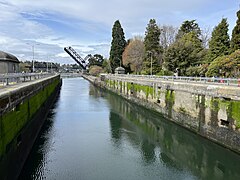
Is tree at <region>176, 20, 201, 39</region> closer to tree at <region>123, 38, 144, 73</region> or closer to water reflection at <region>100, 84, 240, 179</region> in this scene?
tree at <region>123, 38, 144, 73</region>

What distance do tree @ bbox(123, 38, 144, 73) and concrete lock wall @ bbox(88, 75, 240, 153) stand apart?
29.1 m

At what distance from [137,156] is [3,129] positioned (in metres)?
6.96

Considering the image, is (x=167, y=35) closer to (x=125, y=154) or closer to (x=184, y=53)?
(x=184, y=53)

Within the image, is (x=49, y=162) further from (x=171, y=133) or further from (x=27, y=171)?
(x=171, y=133)

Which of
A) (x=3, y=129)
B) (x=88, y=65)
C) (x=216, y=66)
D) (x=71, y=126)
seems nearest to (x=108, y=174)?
(x=3, y=129)

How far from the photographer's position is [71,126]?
2023 centimetres

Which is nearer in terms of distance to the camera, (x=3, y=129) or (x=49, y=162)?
(x=3, y=129)

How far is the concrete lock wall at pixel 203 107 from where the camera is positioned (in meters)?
13.5

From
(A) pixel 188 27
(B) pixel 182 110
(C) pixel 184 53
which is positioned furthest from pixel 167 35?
(B) pixel 182 110

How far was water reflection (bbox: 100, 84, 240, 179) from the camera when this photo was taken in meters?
12.1

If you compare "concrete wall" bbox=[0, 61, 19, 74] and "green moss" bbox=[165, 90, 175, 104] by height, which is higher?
"concrete wall" bbox=[0, 61, 19, 74]

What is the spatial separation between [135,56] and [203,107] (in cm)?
4060

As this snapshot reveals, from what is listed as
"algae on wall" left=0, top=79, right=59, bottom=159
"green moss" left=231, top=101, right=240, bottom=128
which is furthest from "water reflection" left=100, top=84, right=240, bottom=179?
"algae on wall" left=0, top=79, right=59, bottom=159

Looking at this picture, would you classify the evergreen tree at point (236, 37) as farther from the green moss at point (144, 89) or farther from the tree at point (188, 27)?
the tree at point (188, 27)
